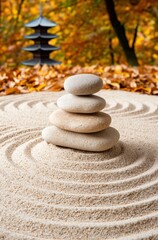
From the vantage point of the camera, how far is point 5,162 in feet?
5.74

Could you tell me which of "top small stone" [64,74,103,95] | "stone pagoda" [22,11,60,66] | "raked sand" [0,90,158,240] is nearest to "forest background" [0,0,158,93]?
"stone pagoda" [22,11,60,66]

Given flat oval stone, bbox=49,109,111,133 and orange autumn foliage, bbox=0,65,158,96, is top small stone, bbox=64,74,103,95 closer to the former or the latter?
flat oval stone, bbox=49,109,111,133

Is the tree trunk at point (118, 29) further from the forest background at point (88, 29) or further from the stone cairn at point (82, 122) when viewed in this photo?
the stone cairn at point (82, 122)

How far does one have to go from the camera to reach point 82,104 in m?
1.78

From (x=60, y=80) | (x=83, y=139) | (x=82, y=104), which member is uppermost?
(x=82, y=104)

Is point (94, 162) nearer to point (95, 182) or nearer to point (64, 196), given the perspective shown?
point (95, 182)

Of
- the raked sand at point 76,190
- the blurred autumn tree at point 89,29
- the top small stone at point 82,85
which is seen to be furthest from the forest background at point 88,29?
the raked sand at point 76,190

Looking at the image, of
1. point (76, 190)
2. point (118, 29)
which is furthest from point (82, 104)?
point (118, 29)

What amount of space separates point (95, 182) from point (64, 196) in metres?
0.16

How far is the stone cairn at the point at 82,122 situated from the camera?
5.71ft

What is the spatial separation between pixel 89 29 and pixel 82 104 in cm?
680

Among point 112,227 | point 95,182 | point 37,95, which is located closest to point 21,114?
point 37,95

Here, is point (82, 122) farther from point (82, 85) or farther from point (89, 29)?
point (89, 29)

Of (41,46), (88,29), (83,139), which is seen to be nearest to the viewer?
(83,139)
